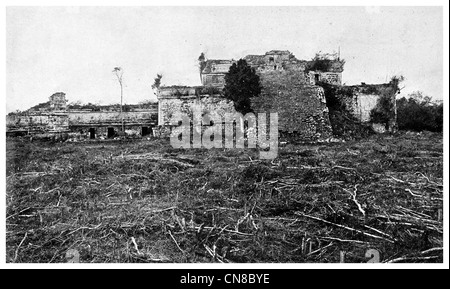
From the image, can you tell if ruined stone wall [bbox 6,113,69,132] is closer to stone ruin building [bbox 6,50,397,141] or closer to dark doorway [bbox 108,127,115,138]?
stone ruin building [bbox 6,50,397,141]

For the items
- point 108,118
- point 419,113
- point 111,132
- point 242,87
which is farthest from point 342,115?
point 108,118

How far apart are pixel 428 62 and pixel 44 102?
832cm

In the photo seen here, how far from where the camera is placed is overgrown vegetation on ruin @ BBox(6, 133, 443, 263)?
22.3 ft

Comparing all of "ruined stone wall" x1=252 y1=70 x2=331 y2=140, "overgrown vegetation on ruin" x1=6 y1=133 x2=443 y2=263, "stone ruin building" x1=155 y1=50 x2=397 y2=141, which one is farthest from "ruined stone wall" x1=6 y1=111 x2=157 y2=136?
"ruined stone wall" x1=252 y1=70 x2=331 y2=140

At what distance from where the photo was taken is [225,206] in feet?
25.0

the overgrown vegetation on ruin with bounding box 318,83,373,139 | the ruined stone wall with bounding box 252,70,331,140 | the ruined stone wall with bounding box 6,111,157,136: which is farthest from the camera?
the overgrown vegetation on ruin with bounding box 318,83,373,139

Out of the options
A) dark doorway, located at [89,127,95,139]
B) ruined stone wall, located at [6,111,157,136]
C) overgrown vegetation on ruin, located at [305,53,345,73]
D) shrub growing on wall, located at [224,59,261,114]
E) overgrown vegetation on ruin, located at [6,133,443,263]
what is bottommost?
overgrown vegetation on ruin, located at [6,133,443,263]

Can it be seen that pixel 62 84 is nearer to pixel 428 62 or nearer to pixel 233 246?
pixel 233 246

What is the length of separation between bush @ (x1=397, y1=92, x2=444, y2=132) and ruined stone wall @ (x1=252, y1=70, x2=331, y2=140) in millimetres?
2041

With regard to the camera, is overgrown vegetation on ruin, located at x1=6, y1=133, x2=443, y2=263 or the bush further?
the bush

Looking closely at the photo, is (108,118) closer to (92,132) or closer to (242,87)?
(92,132)

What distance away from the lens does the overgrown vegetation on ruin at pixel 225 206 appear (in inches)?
268

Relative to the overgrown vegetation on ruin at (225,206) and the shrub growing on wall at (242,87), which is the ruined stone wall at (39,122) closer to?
the overgrown vegetation on ruin at (225,206)
